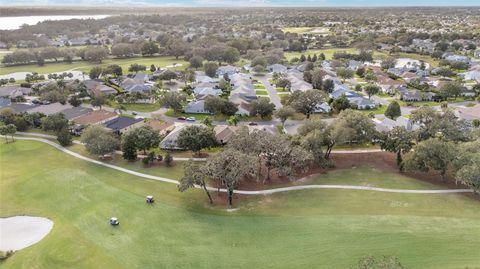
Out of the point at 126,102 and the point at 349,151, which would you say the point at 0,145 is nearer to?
the point at 126,102

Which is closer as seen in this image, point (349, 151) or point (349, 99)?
point (349, 151)

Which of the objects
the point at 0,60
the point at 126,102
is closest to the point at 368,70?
the point at 126,102

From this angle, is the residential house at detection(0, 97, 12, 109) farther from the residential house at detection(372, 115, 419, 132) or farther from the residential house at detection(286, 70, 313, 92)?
the residential house at detection(372, 115, 419, 132)

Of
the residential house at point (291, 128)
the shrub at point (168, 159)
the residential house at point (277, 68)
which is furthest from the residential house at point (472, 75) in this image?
the shrub at point (168, 159)

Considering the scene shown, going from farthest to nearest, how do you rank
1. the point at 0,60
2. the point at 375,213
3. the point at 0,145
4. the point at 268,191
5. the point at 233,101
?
the point at 0,60, the point at 233,101, the point at 0,145, the point at 268,191, the point at 375,213

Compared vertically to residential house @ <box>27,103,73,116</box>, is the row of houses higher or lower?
lower

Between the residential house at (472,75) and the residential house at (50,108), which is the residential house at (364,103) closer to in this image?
the residential house at (472,75)

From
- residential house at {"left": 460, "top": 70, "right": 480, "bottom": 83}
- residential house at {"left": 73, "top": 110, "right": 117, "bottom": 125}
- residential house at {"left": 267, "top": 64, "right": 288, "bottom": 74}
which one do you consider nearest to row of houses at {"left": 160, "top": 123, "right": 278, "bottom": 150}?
residential house at {"left": 73, "top": 110, "right": 117, "bottom": 125}
